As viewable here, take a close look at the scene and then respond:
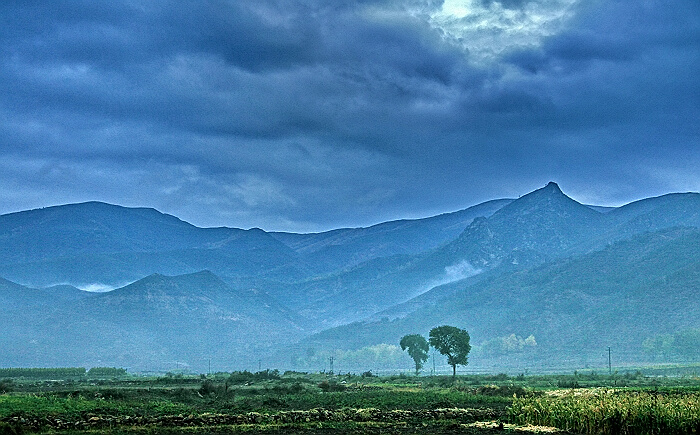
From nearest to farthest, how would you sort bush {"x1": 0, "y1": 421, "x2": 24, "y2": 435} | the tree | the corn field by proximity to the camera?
the corn field
bush {"x1": 0, "y1": 421, "x2": 24, "y2": 435}
the tree

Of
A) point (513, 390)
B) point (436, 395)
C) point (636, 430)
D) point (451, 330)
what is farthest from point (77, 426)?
point (451, 330)

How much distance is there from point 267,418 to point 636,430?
32694mm

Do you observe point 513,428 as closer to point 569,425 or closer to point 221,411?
point 569,425

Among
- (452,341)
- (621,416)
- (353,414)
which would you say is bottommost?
(353,414)

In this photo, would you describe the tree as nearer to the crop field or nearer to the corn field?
the crop field

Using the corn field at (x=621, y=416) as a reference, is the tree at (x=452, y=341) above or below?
above

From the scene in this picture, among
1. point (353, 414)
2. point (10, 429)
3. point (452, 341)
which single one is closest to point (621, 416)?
point (353, 414)

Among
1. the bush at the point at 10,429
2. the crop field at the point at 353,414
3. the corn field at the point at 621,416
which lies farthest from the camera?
the crop field at the point at 353,414

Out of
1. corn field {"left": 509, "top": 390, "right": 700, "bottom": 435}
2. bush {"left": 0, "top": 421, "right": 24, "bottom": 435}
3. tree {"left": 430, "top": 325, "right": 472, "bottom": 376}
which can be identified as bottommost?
bush {"left": 0, "top": 421, "right": 24, "bottom": 435}

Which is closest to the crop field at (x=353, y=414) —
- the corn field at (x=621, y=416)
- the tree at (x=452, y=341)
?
the corn field at (x=621, y=416)

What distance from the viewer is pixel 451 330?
193125 mm

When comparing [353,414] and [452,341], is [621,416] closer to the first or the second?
[353,414]

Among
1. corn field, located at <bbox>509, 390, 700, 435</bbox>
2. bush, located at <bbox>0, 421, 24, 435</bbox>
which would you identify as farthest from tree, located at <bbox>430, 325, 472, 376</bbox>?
bush, located at <bbox>0, 421, 24, 435</bbox>

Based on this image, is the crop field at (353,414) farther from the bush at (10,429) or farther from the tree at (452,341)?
the tree at (452,341)
